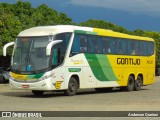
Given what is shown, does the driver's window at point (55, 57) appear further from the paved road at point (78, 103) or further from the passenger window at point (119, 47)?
the passenger window at point (119, 47)

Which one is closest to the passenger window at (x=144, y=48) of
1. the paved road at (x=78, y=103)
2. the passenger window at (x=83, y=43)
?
the passenger window at (x=83, y=43)

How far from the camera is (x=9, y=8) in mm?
52469

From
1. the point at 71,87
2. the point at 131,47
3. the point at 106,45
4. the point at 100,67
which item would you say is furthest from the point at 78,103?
the point at 131,47

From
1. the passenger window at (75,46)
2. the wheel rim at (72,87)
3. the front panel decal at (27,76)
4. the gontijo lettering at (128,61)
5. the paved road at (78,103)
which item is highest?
the passenger window at (75,46)

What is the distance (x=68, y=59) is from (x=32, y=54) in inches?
76.8

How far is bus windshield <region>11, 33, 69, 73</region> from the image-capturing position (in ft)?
79.4

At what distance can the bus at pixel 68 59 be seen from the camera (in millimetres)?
24188

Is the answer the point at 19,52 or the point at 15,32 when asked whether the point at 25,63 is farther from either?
the point at 15,32

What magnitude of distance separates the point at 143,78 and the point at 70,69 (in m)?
9.70

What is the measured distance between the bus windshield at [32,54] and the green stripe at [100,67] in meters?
3.00

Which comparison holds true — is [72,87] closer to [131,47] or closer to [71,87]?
[71,87]

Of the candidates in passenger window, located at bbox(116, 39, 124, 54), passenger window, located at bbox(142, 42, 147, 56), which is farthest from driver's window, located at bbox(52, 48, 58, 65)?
passenger window, located at bbox(142, 42, 147, 56)

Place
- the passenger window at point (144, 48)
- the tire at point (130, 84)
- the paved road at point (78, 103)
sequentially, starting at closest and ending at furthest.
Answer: the paved road at point (78, 103) → the tire at point (130, 84) → the passenger window at point (144, 48)

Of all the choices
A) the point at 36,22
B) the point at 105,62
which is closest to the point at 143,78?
the point at 105,62
